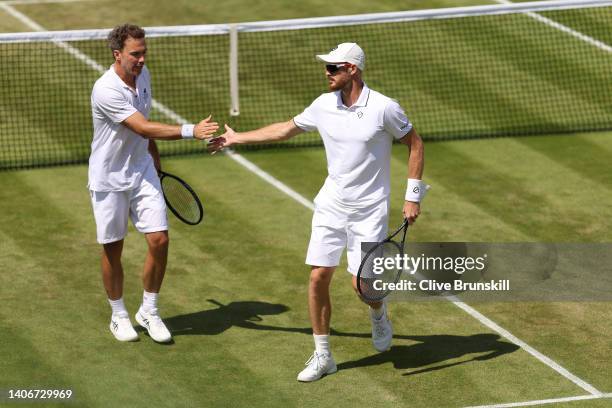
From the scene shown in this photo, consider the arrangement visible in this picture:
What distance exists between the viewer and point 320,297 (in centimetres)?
1168

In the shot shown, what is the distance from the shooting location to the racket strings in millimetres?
13148

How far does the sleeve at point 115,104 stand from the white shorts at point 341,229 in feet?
6.25

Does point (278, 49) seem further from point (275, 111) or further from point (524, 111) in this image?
point (524, 111)

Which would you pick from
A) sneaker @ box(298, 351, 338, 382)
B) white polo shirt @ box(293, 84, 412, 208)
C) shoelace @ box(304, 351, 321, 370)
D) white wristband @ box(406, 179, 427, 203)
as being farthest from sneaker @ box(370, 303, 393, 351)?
white polo shirt @ box(293, 84, 412, 208)

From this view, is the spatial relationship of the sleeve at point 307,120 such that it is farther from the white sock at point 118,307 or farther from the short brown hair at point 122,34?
the white sock at point 118,307

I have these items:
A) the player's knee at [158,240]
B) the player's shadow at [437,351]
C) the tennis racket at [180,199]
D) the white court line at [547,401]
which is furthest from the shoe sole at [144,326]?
the white court line at [547,401]

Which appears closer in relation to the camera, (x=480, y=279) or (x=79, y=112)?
(x=480, y=279)

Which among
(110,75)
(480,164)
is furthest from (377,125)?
(480,164)

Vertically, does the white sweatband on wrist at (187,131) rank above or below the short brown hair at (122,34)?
below

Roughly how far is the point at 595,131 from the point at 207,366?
9116mm

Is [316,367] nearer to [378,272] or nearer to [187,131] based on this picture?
[378,272]

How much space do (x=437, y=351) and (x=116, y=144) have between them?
11.4ft

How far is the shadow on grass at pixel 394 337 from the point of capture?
12.2 meters

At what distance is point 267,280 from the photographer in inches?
554
